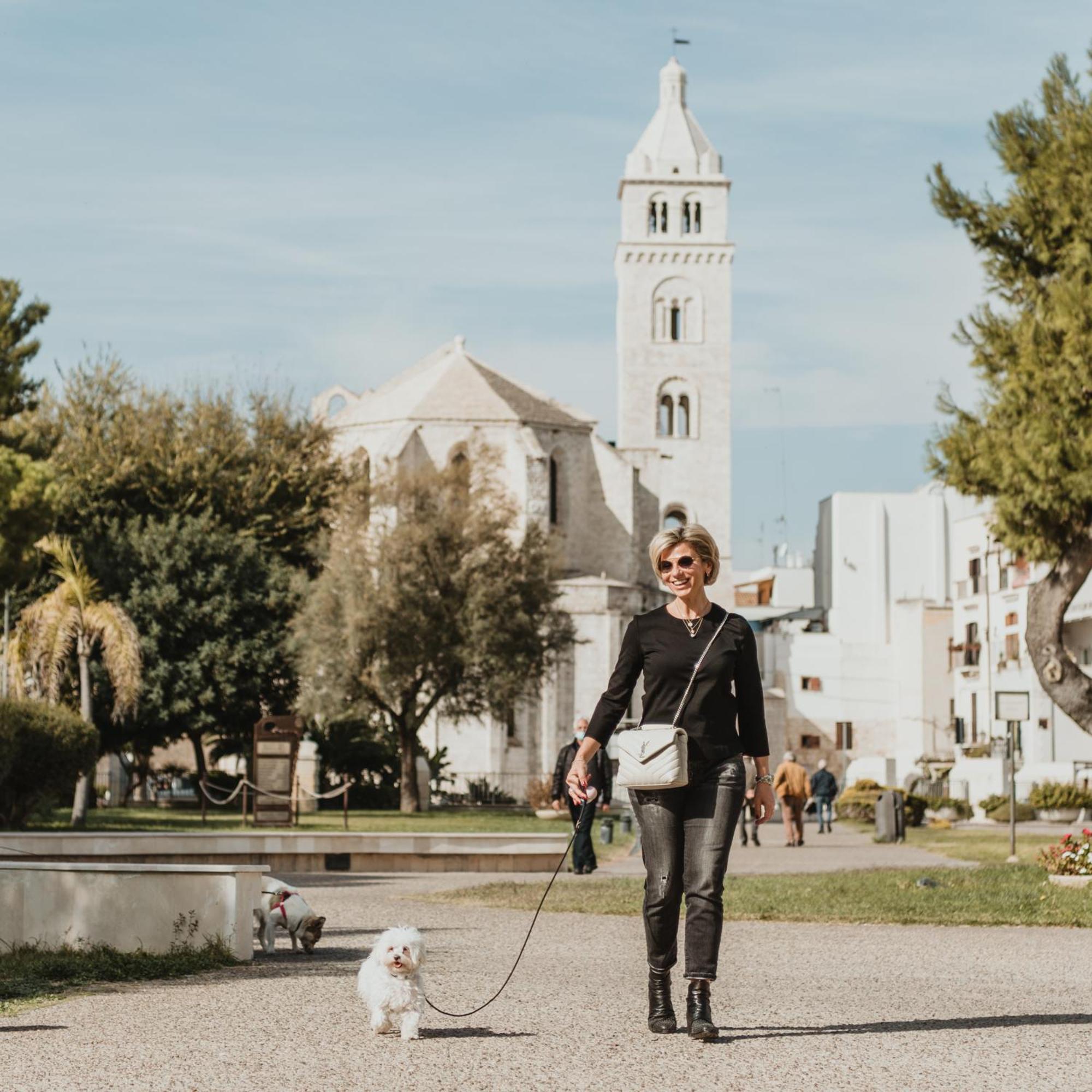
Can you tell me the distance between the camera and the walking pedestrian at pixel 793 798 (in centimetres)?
2914

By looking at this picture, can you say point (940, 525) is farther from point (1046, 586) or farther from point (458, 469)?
point (1046, 586)

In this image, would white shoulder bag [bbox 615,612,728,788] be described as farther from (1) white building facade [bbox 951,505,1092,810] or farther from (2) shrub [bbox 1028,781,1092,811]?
(1) white building facade [bbox 951,505,1092,810]

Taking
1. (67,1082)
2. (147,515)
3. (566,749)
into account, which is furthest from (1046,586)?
(147,515)

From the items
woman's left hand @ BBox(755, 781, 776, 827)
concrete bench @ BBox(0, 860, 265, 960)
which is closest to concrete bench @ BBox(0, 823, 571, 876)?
concrete bench @ BBox(0, 860, 265, 960)

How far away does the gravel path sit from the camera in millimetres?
6344

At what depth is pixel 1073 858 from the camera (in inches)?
667

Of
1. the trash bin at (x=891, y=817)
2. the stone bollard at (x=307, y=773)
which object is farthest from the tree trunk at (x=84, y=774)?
the trash bin at (x=891, y=817)

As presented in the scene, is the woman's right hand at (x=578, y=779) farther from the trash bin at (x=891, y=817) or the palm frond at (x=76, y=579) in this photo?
the palm frond at (x=76, y=579)

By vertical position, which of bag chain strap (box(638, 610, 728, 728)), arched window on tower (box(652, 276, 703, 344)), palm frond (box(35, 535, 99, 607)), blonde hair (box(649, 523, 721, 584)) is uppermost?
arched window on tower (box(652, 276, 703, 344))

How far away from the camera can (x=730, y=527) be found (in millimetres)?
76375

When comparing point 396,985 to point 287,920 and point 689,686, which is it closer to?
point 689,686

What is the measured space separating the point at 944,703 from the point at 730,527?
493 inches

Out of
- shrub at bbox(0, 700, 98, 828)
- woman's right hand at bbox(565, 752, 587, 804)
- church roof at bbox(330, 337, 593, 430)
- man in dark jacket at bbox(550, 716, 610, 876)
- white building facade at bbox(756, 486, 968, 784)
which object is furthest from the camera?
white building facade at bbox(756, 486, 968, 784)

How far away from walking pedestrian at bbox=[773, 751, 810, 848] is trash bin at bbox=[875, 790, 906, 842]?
126 cm
